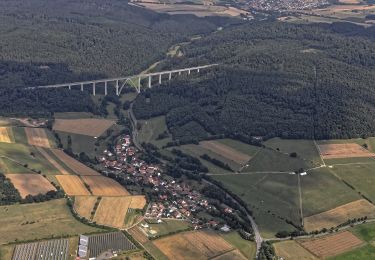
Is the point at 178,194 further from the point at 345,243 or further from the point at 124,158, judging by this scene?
the point at 345,243

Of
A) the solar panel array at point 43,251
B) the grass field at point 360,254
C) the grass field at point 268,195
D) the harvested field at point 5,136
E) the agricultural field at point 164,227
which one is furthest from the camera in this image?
the harvested field at point 5,136

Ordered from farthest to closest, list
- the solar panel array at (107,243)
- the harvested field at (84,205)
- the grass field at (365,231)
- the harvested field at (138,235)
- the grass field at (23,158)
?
the grass field at (23,158)
the harvested field at (84,205)
the grass field at (365,231)
the harvested field at (138,235)
the solar panel array at (107,243)

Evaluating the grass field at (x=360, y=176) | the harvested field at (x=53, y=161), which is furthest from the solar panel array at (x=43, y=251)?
the grass field at (x=360, y=176)

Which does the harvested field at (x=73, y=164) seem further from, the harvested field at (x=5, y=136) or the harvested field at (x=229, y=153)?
the harvested field at (x=229, y=153)

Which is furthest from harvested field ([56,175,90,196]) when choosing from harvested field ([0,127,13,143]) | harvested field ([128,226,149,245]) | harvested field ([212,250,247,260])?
harvested field ([212,250,247,260])

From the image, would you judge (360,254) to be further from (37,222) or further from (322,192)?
(37,222)

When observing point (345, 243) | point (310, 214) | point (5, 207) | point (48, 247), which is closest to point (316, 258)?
point (345, 243)

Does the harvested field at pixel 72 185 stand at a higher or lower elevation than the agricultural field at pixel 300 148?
lower

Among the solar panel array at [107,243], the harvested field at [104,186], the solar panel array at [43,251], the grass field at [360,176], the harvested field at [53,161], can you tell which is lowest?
the harvested field at [104,186]
